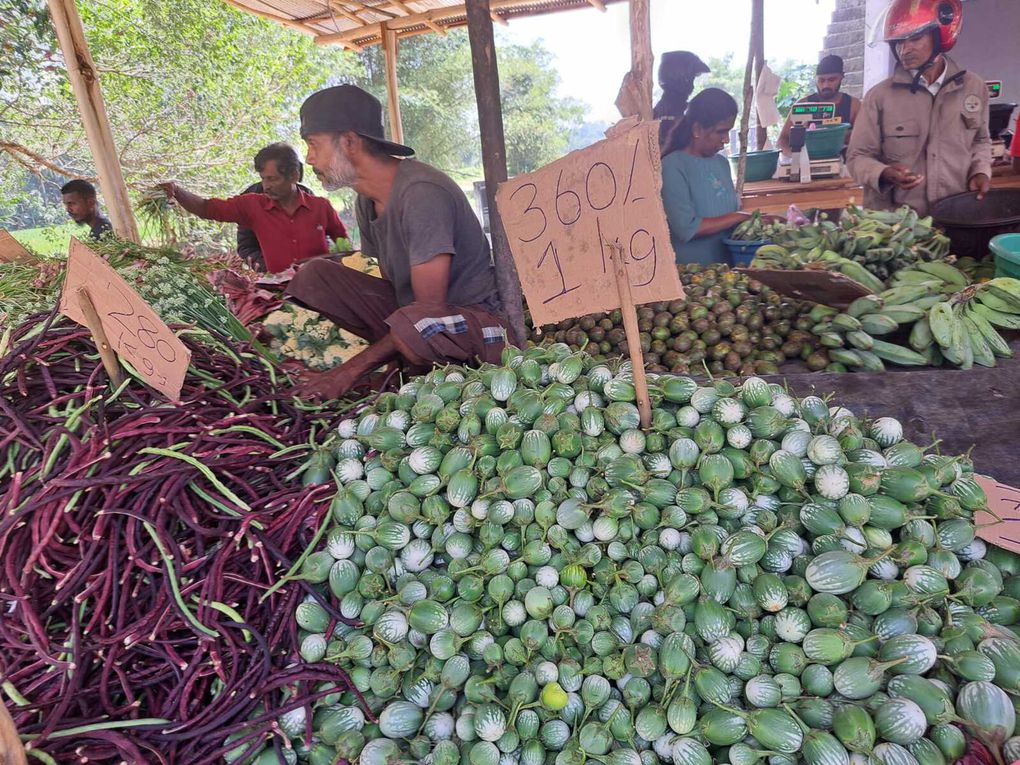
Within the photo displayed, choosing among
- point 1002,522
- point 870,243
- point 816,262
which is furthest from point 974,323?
point 1002,522

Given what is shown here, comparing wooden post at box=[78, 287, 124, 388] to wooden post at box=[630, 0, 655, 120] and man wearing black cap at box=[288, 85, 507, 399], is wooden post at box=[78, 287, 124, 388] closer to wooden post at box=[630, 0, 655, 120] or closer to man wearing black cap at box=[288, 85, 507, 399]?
man wearing black cap at box=[288, 85, 507, 399]

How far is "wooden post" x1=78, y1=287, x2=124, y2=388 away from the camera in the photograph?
127cm

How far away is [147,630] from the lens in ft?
3.64

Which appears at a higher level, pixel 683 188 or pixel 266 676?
pixel 683 188

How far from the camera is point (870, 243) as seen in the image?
3465 millimetres

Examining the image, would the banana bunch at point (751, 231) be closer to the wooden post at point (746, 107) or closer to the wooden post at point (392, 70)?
the wooden post at point (746, 107)

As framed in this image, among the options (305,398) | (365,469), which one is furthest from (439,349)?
(365,469)

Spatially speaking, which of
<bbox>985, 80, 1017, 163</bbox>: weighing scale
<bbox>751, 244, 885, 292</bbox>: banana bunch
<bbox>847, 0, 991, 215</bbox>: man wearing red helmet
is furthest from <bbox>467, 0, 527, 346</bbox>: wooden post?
<bbox>985, 80, 1017, 163</bbox>: weighing scale

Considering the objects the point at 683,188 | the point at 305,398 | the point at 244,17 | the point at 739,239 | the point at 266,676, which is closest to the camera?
the point at 266,676

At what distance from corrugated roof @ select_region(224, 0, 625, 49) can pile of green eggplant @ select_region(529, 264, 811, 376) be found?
3.05 metres

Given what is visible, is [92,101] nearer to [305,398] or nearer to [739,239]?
[305,398]

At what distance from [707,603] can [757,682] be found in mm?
136

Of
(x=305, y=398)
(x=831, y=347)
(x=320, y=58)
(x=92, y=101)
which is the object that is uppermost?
(x=320, y=58)

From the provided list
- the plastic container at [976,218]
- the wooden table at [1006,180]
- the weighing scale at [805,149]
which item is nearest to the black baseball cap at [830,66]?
the weighing scale at [805,149]
